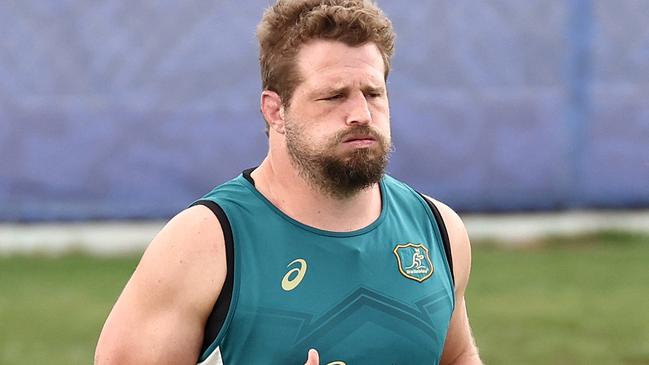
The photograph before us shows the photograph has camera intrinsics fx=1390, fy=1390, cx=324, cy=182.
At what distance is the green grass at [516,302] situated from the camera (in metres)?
8.76

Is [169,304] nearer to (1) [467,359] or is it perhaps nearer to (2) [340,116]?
(2) [340,116]

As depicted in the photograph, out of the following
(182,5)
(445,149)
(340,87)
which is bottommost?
(445,149)

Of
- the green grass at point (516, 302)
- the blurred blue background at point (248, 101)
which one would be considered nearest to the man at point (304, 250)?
the green grass at point (516, 302)

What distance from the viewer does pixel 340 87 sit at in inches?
147

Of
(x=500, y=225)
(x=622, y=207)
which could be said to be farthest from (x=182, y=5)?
(x=622, y=207)

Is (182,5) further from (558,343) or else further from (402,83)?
(558,343)

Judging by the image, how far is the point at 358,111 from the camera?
3693 millimetres

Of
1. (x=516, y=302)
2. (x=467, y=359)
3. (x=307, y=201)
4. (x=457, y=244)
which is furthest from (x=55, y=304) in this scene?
(x=307, y=201)

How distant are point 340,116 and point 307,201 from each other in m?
0.29

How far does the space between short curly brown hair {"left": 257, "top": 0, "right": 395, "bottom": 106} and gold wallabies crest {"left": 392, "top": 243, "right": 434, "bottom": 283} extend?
51 centimetres

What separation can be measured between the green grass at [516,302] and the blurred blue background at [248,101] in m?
0.67

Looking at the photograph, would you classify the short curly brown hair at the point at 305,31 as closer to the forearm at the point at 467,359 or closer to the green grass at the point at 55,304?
the forearm at the point at 467,359

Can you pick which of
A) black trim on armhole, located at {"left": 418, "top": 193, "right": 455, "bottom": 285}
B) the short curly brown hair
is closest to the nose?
the short curly brown hair

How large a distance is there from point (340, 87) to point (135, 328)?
2.75 feet
